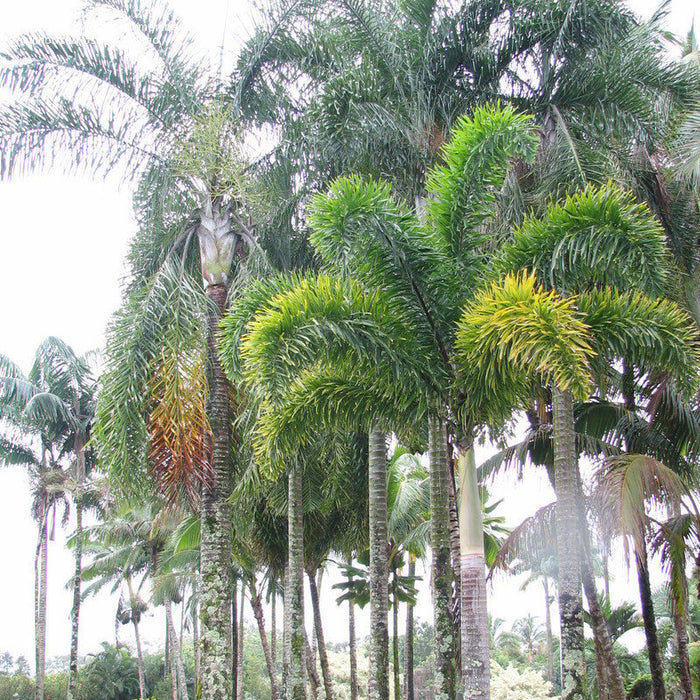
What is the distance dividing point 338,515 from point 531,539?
6682 millimetres

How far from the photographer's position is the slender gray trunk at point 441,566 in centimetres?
961

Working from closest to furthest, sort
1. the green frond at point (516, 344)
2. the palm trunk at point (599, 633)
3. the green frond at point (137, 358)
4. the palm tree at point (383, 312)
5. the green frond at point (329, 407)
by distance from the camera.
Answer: the green frond at point (516, 344)
the palm tree at point (383, 312)
the green frond at point (329, 407)
the green frond at point (137, 358)
the palm trunk at point (599, 633)

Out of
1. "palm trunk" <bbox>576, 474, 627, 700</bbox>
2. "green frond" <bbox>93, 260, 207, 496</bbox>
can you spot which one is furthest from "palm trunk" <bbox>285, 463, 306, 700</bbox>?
"palm trunk" <bbox>576, 474, 627, 700</bbox>

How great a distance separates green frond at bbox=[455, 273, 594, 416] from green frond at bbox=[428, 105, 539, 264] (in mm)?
815

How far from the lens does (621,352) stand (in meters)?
8.47

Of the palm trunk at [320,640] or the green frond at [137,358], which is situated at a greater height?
the green frond at [137,358]

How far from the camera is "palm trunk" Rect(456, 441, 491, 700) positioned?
8.35 metres

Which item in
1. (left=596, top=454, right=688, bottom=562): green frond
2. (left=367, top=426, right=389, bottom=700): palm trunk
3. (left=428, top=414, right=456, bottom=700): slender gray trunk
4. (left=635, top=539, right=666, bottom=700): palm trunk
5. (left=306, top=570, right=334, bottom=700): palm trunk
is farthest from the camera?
(left=306, top=570, right=334, bottom=700): palm trunk

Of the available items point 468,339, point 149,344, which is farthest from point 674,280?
point 149,344

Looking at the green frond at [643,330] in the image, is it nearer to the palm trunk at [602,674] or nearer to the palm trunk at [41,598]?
the palm trunk at [602,674]

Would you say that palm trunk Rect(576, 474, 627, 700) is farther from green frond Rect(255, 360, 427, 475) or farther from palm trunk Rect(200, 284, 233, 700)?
palm trunk Rect(200, 284, 233, 700)

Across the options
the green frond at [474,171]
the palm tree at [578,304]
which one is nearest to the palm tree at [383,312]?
the green frond at [474,171]

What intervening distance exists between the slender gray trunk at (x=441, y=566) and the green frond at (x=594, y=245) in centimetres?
213

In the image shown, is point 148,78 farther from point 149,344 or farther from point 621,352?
point 621,352
